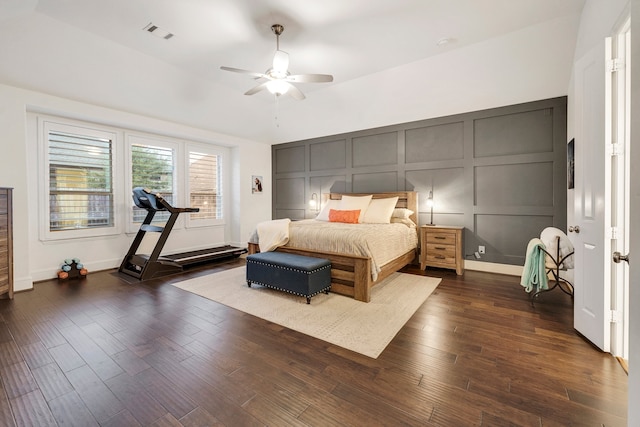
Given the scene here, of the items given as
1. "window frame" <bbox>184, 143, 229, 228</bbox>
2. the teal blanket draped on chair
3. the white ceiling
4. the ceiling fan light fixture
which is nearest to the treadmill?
"window frame" <bbox>184, 143, 229, 228</bbox>

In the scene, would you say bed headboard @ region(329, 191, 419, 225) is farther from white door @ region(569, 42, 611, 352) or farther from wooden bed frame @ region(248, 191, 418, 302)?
white door @ region(569, 42, 611, 352)

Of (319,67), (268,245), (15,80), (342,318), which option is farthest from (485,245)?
(15,80)

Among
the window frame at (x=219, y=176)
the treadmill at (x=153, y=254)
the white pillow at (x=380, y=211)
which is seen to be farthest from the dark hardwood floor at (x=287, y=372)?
the window frame at (x=219, y=176)

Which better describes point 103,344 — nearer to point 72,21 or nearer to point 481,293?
point 72,21

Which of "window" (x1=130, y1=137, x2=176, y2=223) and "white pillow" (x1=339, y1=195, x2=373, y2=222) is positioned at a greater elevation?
"window" (x1=130, y1=137, x2=176, y2=223)

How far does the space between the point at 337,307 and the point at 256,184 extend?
15.3 feet

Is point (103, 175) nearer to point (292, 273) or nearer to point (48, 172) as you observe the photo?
point (48, 172)

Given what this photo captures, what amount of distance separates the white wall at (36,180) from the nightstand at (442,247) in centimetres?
413

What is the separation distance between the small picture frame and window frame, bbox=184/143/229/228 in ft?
2.03

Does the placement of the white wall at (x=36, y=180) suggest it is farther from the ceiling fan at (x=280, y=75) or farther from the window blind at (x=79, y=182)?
the ceiling fan at (x=280, y=75)

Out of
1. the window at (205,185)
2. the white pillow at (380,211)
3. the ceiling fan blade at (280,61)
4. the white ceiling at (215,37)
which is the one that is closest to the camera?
the white ceiling at (215,37)

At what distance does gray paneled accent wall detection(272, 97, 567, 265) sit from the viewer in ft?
13.7

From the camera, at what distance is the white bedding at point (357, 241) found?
3385mm

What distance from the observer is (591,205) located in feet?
7.54
